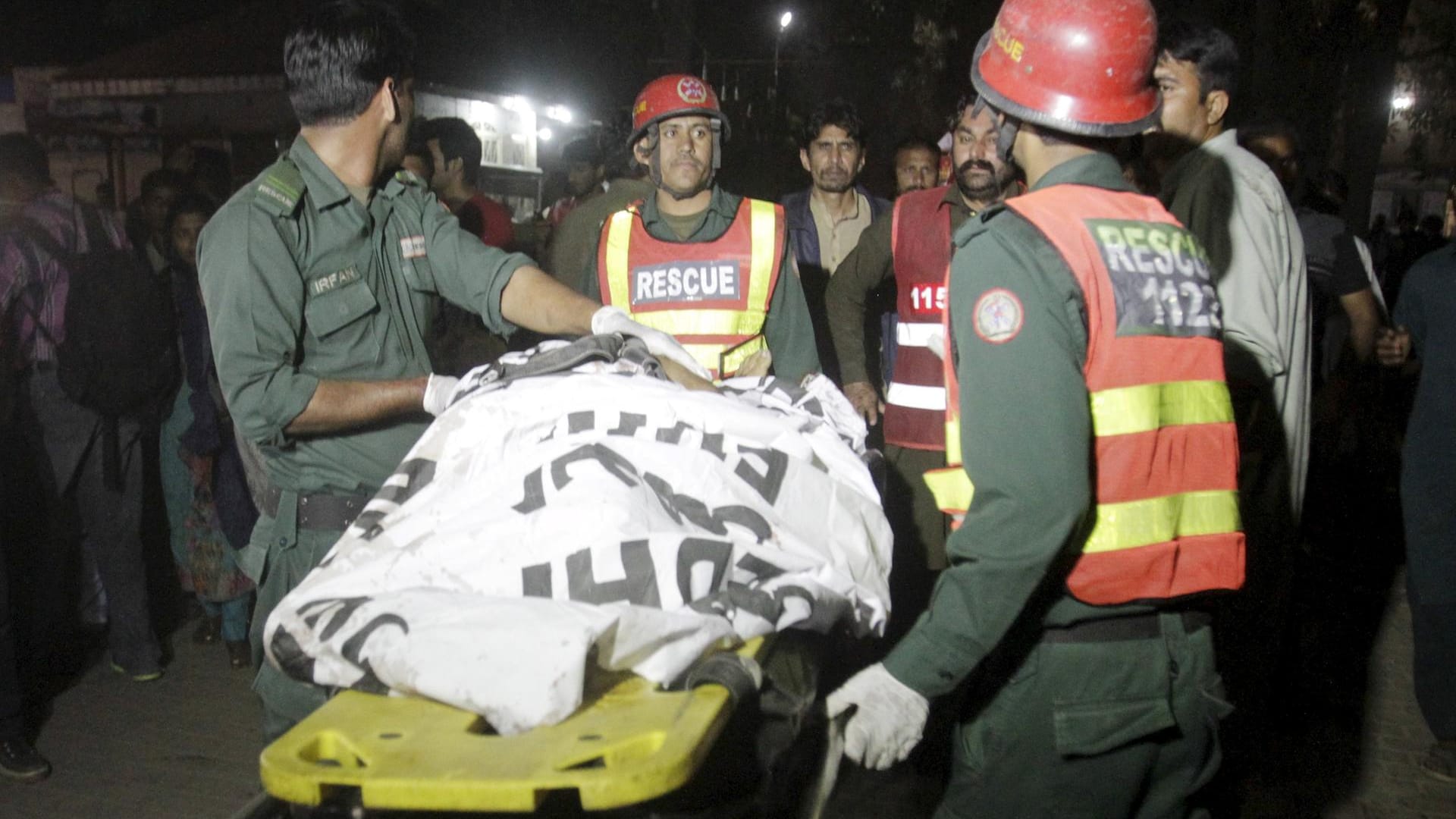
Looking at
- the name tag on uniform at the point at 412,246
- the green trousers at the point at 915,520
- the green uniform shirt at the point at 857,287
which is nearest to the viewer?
the name tag on uniform at the point at 412,246

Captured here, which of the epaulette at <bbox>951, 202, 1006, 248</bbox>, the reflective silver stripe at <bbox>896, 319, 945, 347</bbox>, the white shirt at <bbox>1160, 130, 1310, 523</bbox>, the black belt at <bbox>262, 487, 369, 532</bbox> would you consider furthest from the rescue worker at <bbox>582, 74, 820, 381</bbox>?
the epaulette at <bbox>951, 202, 1006, 248</bbox>

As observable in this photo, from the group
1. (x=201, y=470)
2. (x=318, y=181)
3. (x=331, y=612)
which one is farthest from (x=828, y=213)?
(x=331, y=612)

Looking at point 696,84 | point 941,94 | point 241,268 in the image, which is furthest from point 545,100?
point 241,268

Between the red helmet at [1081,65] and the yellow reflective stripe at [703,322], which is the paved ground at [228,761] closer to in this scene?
the yellow reflective stripe at [703,322]

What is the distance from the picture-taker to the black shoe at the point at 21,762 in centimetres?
404

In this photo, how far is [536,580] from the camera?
1.79 m

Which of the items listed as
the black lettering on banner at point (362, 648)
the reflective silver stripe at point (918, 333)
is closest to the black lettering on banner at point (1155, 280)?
the black lettering on banner at point (362, 648)

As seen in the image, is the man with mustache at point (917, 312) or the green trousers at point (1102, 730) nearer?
the green trousers at point (1102, 730)

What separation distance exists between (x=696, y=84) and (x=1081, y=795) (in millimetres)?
2952

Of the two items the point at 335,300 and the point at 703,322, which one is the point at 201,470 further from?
the point at 335,300

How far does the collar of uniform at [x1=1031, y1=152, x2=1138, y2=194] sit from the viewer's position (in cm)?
191

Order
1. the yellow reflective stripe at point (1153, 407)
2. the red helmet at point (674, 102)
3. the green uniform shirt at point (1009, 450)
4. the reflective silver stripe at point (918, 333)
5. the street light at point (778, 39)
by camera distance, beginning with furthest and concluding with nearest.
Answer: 1. the street light at point (778, 39)
2. the reflective silver stripe at point (918, 333)
3. the red helmet at point (674, 102)
4. the yellow reflective stripe at point (1153, 407)
5. the green uniform shirt at point (1009, 450)

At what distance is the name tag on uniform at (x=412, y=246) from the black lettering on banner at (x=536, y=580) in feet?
4.14

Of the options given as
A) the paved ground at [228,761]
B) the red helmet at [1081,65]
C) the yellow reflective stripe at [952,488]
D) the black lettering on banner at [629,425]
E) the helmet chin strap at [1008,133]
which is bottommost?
the paved ground at [228,761]
